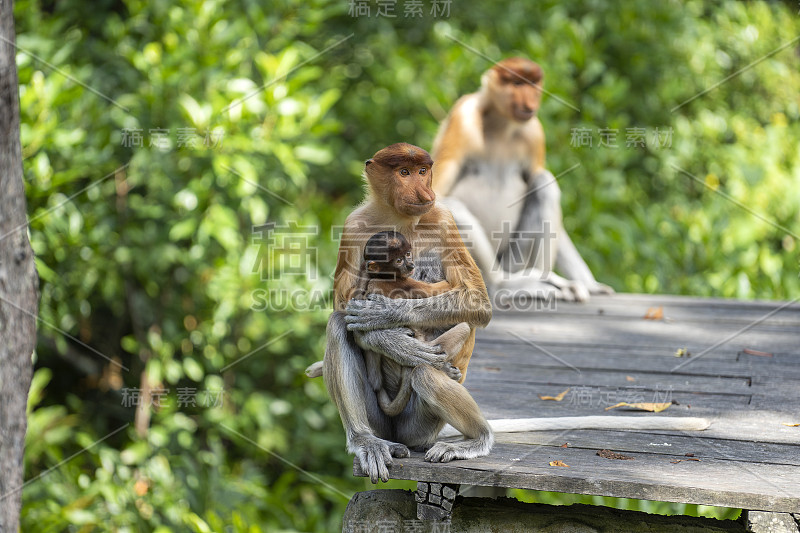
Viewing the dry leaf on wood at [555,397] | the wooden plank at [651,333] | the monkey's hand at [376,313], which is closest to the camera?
the monkey's hand at [376,313]

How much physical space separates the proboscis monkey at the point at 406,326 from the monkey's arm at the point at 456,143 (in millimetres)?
2031

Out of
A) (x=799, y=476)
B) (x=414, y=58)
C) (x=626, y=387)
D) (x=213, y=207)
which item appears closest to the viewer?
(x=799, y=476)

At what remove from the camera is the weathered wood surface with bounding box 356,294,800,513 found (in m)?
2.13

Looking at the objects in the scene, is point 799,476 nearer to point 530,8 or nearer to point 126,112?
point 126,112

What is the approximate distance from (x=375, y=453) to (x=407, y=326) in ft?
1.15

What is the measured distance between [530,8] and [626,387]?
468 centimetres

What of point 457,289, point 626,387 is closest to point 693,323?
point 626,387

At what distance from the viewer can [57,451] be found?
15.8 feet

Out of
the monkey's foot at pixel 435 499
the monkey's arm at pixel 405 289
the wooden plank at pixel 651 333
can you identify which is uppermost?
the monkey's arm at pixel 405 289

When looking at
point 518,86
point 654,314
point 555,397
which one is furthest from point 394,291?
point 518,86

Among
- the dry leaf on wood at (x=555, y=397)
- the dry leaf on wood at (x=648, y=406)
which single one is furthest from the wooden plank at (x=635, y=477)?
the dry leaf on wood at (x=555, y=397)

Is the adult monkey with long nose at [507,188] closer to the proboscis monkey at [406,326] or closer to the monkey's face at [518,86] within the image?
the monkey's face at [518,86]

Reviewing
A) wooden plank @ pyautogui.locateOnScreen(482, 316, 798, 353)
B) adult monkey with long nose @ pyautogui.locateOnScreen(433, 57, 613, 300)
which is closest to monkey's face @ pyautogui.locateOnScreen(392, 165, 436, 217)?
wooden plank @ pyautogui.locateOnScreen(482, 316, 798, 353)

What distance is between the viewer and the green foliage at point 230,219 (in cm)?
448
